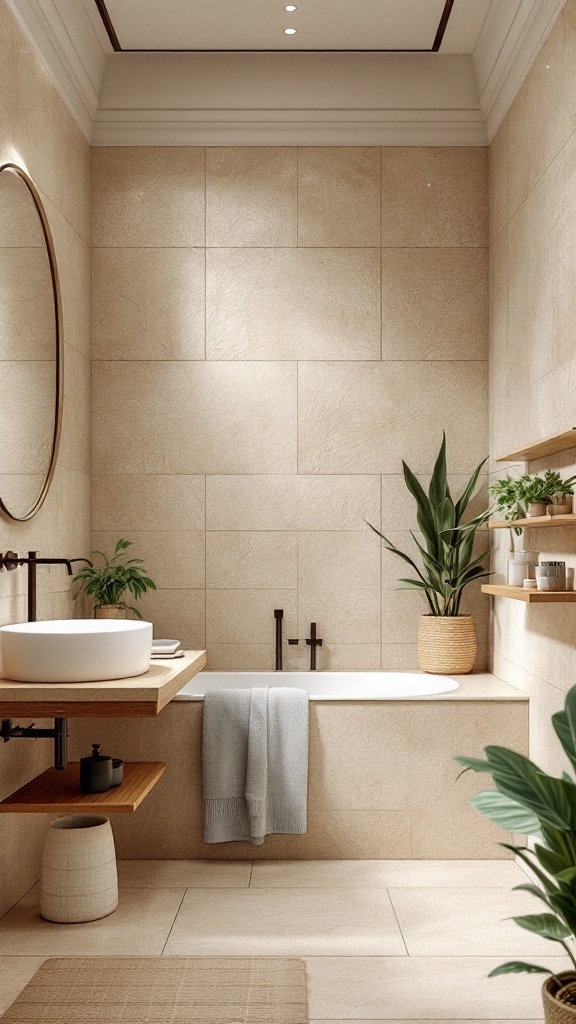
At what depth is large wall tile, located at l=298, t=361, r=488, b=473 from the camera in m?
4.09

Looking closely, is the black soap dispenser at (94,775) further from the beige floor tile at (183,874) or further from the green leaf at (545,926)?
the green leaf at (545,926)

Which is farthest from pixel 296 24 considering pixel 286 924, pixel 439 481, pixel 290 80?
pixel 286 924

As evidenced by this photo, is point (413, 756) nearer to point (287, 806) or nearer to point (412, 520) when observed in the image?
point (287, 806)

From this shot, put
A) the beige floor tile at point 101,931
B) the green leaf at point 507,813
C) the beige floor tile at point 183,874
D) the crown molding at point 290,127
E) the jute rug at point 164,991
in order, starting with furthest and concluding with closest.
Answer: the crown molding at point 290,127 → the beige floor tile at point 183,874 → the beige floor tile at point 101,931 → the jute rug at point 164,991 → the green leaf at point 507,813

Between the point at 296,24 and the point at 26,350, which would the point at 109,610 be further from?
the point at 296,24

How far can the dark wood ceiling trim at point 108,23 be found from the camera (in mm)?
3514

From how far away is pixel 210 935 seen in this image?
A: 8.88 ft

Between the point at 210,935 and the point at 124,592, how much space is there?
5.50ft

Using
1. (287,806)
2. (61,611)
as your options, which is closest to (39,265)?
(61,611)

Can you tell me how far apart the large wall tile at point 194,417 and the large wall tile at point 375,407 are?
0.30 feet

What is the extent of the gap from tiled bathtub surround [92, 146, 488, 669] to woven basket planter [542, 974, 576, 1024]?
230 cm

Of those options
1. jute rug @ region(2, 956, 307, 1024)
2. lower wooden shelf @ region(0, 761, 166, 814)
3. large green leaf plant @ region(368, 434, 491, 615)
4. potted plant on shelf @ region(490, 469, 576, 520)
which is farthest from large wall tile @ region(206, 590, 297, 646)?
jute rug @ region(2, 956, 307, 1024)

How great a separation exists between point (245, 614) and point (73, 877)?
1494 mm

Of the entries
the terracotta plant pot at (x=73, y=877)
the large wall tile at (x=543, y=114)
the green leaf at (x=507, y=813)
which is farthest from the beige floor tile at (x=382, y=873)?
the large wall tile at (x=543, y=114)
